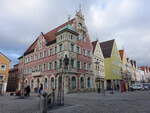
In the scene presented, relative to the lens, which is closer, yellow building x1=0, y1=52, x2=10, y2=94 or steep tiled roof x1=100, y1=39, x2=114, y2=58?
yellow building x1=0, y1=52, x2=10, y2=94

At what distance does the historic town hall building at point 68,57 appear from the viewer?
29.5 m

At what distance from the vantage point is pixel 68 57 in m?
29.0

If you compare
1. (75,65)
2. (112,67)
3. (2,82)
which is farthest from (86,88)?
(2,82)

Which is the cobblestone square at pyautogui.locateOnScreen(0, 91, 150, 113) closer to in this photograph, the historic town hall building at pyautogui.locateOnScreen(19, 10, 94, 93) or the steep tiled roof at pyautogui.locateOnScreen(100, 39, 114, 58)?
the historic town hall building at pyautogui.locateOnScreen(19, 10, 94, 93)

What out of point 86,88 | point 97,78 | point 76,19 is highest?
point 76,19

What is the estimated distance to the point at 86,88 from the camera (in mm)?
33000

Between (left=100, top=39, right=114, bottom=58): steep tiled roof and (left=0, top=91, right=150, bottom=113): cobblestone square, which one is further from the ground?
(left=100, top=39, right=114, bottom=58): steep tiled roof

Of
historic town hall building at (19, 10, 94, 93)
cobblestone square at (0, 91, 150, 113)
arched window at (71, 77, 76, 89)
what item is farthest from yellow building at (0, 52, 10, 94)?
cobblestone square at (0, 91, 150, 113)

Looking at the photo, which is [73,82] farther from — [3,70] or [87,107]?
[3,70]

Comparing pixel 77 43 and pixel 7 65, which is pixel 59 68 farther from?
pixel 7 65

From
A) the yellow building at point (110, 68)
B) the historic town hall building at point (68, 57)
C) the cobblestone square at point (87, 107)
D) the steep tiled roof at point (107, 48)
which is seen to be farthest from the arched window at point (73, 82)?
the steep tiled roof at point (107, 48)

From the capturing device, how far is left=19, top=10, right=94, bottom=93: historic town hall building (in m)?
29.5

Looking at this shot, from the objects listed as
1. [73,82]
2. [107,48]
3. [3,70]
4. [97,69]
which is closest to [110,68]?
[107,48]

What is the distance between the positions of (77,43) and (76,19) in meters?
6.18
